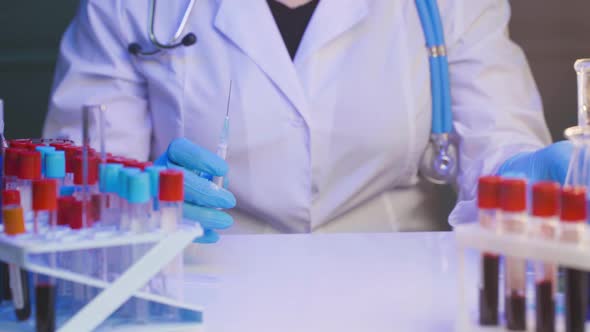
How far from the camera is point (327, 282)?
38.9 inches

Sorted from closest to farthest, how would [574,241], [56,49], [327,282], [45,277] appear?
[574,241] < [45,277] < [327,282] < [56,49]

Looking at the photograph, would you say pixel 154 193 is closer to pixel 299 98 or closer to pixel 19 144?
pixel 19 144

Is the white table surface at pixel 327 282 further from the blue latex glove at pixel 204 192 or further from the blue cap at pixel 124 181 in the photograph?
the blue cap at pixel 124 181

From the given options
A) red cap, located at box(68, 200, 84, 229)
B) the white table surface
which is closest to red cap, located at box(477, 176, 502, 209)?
the white table surface

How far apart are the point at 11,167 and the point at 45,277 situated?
19 cm

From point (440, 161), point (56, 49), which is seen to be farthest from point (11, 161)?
point (56, 49)

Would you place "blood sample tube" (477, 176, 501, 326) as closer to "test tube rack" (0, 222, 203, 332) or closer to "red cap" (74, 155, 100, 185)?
"test tube rack" (0, 222, 203, 332)

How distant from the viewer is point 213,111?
1521 mm

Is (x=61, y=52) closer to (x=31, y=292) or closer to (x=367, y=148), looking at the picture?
(x=367, y=148)

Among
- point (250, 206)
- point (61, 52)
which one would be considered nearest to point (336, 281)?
point (250, 206)

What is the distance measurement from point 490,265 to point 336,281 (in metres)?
0.32

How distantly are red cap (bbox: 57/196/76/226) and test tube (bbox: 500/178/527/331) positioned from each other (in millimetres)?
416

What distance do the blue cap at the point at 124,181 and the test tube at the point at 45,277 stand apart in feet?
0.20

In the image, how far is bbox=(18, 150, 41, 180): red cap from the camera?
83 centimetres
